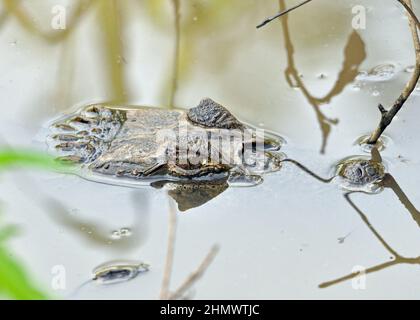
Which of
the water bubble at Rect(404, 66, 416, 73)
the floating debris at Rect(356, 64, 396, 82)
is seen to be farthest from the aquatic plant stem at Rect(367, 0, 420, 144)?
the water bubble at Rect(404, 66, 416, 73)

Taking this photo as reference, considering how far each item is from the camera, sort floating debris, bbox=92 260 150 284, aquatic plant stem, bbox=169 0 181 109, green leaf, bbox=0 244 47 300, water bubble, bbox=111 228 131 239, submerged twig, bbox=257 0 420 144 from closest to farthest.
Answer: green leaf, bbox=0 244 47 300
floating debris, bbox=92 260 150 284
water bubble, bbox=111 228 131 239
submerged twig, bbox=257 0 420 144
aquatic plant stem, bbox=169 0 181 109

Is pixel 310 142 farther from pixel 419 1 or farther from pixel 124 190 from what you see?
pixel 419 1

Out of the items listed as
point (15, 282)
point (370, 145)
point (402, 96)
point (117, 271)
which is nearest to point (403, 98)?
point (402, 96)

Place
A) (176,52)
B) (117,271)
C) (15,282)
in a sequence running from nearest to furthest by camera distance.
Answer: (15,282)
(117,271)
(176,52)

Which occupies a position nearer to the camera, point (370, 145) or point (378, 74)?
point (370, 145)

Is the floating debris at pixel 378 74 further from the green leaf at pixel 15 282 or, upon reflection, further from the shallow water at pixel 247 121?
the green leaf at pixel 15 282

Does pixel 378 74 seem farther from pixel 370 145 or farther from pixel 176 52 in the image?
pixel 176 52

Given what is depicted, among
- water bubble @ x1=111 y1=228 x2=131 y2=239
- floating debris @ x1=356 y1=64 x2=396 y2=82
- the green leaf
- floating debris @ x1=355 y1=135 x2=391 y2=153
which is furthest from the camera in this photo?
floating debris @ x1=356 y1=64 x2=396 y2=82

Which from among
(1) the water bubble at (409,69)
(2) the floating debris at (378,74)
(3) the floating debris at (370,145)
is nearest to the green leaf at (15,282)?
(3) the floating debris at (370,145)

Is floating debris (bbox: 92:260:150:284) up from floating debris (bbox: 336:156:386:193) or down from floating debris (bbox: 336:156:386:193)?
down

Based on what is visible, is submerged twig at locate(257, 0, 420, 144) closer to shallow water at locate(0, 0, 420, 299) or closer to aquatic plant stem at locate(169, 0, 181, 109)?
shallow water at locate(0, 0, 420, 299)
